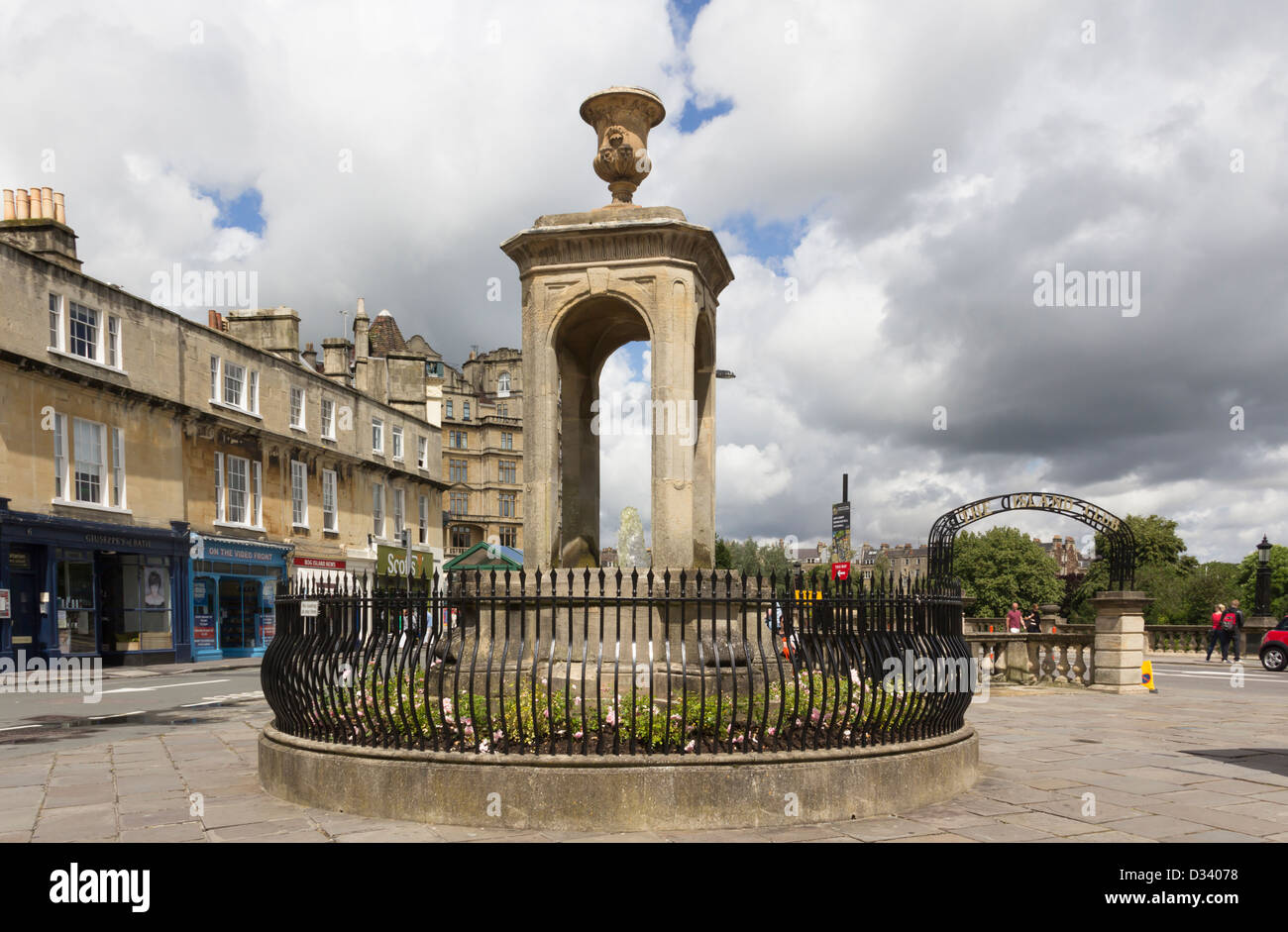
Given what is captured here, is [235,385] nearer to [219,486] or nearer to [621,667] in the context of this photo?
[219,486]

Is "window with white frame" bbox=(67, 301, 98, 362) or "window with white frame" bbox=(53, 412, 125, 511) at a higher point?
"window with white frame" bbox=(67, 301, 98, 362)

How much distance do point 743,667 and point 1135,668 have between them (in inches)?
478

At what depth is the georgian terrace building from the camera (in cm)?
2153

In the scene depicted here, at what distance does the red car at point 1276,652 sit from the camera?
2432cm

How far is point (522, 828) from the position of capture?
6.12 meters

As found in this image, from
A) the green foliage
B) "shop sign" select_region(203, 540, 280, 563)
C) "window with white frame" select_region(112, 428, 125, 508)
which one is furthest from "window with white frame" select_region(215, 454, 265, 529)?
the green foliage

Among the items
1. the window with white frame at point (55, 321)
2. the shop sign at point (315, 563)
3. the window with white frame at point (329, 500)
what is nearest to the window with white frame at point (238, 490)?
the shop sign at point (315, 563)

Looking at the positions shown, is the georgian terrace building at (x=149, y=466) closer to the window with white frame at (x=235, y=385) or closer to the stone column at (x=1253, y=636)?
the window with white frame at (x=235, y=385)

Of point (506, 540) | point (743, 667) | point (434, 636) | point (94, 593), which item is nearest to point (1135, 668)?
point (743, 667)

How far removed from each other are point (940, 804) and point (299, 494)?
94.5ft

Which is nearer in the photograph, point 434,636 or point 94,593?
point 434,636

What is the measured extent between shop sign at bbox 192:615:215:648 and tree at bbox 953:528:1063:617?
5787cm

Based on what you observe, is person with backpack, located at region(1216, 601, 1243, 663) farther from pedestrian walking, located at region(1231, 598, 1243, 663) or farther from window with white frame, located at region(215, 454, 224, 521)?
window with white frame, located at region(215, 454, 224, 521)
